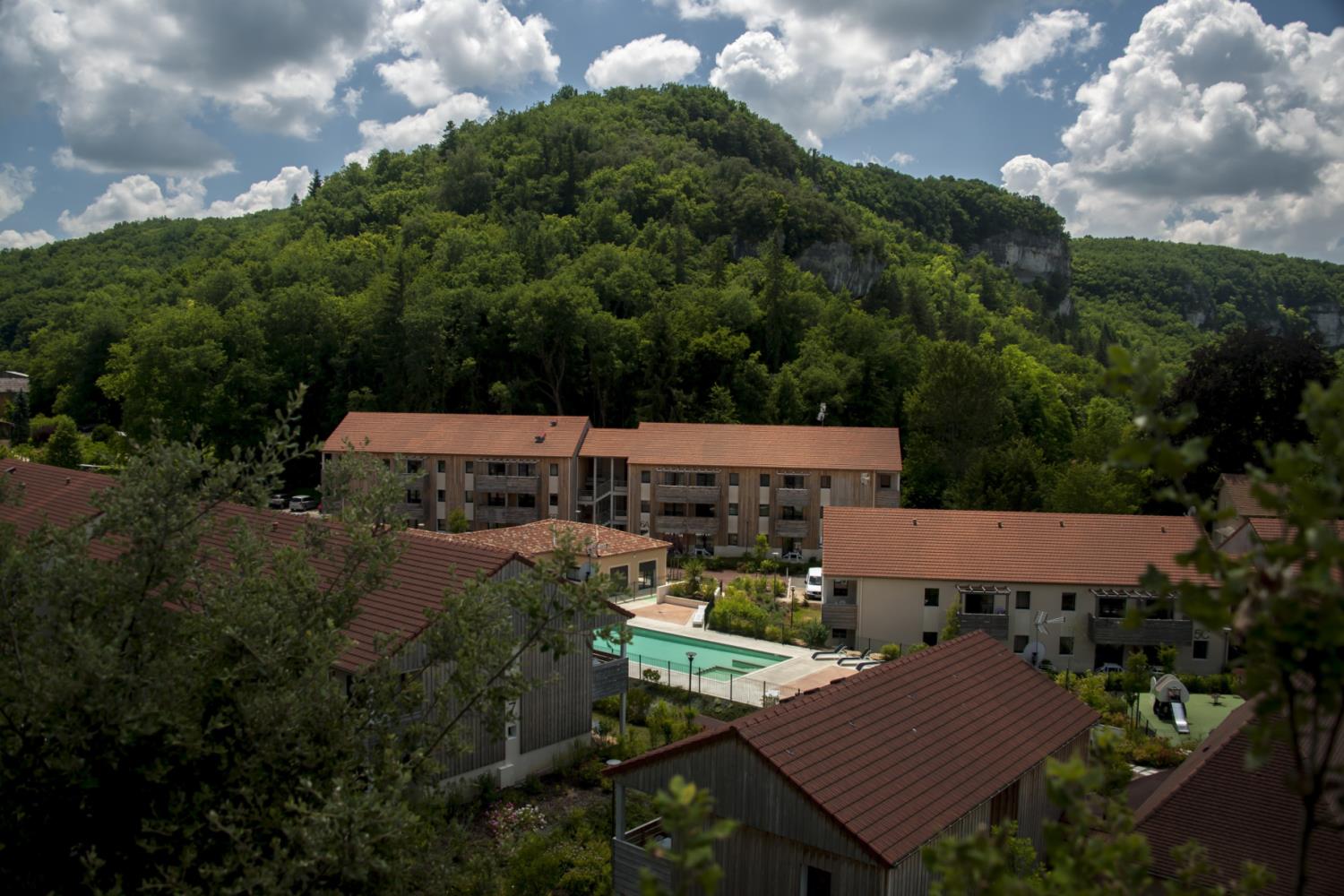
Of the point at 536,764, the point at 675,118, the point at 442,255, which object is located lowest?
the point at 536,764

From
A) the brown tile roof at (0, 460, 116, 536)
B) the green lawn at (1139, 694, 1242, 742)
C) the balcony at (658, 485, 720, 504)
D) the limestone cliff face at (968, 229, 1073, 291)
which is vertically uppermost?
the limestone cliff face at (968, 229, 1073, 291)

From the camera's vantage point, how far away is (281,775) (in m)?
6.94

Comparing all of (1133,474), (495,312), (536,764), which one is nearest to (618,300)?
(495,312)

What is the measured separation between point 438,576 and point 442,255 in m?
63.2

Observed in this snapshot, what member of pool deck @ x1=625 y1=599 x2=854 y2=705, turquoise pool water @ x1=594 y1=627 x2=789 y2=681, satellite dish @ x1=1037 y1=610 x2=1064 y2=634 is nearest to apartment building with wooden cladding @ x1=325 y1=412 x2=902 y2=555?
pool deck @ x1=625 y1=599 x2=854 y2=705

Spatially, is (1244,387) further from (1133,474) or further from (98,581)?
(98,581)

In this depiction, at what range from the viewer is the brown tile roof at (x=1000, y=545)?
30375 mm

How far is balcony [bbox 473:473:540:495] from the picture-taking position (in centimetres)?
4894

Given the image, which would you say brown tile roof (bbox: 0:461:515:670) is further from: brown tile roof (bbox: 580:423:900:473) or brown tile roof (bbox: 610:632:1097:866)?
brown tile roof (bbox: 580:423:900:473)

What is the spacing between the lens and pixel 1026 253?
15475 centimetres

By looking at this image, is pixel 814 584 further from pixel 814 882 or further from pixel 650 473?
pixel 814 882

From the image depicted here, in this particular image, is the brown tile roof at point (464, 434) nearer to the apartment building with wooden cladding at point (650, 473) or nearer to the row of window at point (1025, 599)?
the apartment building with wooden cladding at point (650, 473)

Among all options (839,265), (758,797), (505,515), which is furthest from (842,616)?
(839,265)

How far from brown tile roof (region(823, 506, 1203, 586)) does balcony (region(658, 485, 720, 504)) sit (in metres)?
13.5
